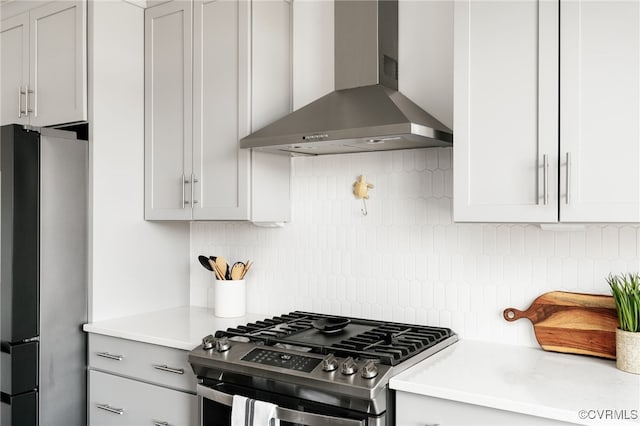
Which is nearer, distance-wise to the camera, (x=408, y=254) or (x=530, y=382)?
(x=530, y=382)

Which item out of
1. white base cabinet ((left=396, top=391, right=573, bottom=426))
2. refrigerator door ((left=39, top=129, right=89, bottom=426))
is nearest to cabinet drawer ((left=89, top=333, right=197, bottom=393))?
refrigerator door ((left=39, top=129, right=89, bottom=426))

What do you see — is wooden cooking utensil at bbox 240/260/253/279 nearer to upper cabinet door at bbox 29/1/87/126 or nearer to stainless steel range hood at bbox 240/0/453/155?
stainless steel range hood at bbox 240/0/453/155

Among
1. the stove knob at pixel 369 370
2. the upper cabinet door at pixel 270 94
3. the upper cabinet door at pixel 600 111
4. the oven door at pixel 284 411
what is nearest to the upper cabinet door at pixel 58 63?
the upper cabinet door at pixel 270 94

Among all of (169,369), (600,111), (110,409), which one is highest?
(600,111)

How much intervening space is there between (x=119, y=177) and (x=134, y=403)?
1076mm

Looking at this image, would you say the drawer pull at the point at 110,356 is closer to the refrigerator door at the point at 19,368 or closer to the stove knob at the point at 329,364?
the refrigerator door at the point at 19,368

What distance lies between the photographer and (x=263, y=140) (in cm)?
229

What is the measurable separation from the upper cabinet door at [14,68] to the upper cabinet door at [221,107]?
97cm

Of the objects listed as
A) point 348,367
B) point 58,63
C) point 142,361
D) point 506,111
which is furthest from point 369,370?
point 58,63

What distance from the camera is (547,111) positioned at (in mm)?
1789

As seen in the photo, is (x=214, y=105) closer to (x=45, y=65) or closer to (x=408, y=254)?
(x=45, y=65)

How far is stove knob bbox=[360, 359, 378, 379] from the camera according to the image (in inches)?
67.8

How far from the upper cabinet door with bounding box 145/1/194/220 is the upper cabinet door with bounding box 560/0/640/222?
5.57ft

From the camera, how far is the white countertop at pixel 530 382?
4.96ft
